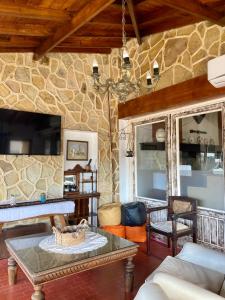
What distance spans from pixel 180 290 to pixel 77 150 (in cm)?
355

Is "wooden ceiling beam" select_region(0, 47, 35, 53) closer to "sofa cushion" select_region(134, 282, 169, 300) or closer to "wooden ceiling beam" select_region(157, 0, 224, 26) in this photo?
"wooden ceiling beam" select_region(157, 0, 224, 26)

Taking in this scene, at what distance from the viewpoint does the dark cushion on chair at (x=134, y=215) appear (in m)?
4.11

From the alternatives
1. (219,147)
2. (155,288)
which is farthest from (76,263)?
(219,147)

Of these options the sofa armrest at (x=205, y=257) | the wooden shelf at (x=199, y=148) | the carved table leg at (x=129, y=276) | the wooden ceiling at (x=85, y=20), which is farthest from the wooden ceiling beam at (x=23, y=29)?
the sofa armrest at (x=205, y=257)

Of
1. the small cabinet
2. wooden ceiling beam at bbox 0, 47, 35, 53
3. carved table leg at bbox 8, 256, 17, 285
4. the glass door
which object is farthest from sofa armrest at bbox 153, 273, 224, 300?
wooden ceiling beam at bbox 0, 47, 35, 53

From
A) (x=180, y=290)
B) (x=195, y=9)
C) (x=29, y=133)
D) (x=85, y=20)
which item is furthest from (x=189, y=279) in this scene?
(x=29, y=133)

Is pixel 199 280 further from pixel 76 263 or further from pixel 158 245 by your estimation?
pixel 158 245

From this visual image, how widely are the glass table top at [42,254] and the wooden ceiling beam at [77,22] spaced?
8.23ft

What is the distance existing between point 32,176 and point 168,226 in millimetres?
2272

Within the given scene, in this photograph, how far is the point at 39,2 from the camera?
2.75 meters

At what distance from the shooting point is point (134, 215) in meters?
4.12

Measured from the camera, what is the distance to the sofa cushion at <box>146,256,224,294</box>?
5.24 ft

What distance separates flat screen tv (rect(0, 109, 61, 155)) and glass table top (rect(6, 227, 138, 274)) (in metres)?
1.60

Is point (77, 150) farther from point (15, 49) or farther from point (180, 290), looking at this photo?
point (180, 290)
